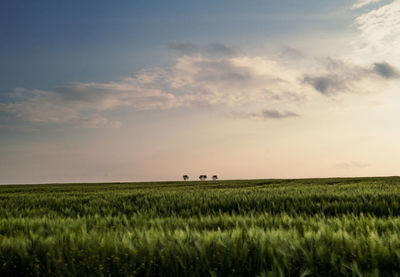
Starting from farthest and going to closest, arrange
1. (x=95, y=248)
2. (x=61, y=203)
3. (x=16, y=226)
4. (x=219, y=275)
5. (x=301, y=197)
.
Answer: (x=61, y=203)
(x=301, y=197)
(x=16, y=226)
(x=95, y=248)
(x=219, y=275)

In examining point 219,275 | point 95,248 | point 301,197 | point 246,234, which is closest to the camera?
point 219,275

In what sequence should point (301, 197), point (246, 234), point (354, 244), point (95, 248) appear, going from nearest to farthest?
point (354, 244) → point (95, 248) → point (246, 234) → point (301, 197)

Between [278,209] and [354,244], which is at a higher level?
[354,244]

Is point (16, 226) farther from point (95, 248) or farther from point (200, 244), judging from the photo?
point (200, 244)

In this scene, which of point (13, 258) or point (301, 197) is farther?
point (301, 197)

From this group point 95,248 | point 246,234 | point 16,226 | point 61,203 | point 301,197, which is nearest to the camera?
point 95,248

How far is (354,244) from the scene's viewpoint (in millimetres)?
2748

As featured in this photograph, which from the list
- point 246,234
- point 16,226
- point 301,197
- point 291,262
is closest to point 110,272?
point 246,234

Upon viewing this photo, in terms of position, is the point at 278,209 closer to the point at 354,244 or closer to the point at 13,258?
the point at 354,244

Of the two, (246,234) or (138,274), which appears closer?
(138,274)

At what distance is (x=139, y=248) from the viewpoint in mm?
2896

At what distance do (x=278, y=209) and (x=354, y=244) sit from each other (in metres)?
5.72

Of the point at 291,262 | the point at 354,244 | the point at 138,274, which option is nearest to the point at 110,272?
the point at 138,274

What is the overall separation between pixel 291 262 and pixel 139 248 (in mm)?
1431
